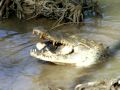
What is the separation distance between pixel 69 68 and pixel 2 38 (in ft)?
6.97

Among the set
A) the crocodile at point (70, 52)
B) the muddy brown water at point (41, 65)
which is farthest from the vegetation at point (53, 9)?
the crocodile at point (70, 52)

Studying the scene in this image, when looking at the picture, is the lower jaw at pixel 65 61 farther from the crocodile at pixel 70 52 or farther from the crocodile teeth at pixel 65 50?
the crocodile teeth at pixel 65 50

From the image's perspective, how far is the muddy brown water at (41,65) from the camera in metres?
5.83

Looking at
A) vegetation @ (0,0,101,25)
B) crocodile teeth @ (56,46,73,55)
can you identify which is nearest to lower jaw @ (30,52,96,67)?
crocodile teeth @ (56,46,73,55)

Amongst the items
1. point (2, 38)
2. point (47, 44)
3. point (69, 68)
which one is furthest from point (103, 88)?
point (2, 38)

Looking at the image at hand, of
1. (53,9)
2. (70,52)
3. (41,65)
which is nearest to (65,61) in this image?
(70,52)

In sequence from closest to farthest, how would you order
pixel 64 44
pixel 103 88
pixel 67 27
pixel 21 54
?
pixel 103 88 → pixel 64 44 → pixel 21 54 → pixel 67 27

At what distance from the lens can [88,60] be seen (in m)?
6.44

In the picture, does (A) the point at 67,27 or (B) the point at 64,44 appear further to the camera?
(A) the point at 67,27

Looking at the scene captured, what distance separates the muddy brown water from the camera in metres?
5.83

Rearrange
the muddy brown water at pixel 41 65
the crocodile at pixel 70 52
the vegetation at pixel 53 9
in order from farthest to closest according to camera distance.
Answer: the vegetation at pixel 53 9, the crocodile at pixel 70 52, the muddy brown water at pixel 41 65

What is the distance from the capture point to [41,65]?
6562 millimetres

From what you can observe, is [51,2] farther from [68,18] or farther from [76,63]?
[76,63]

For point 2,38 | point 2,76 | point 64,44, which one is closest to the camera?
point 2,76
